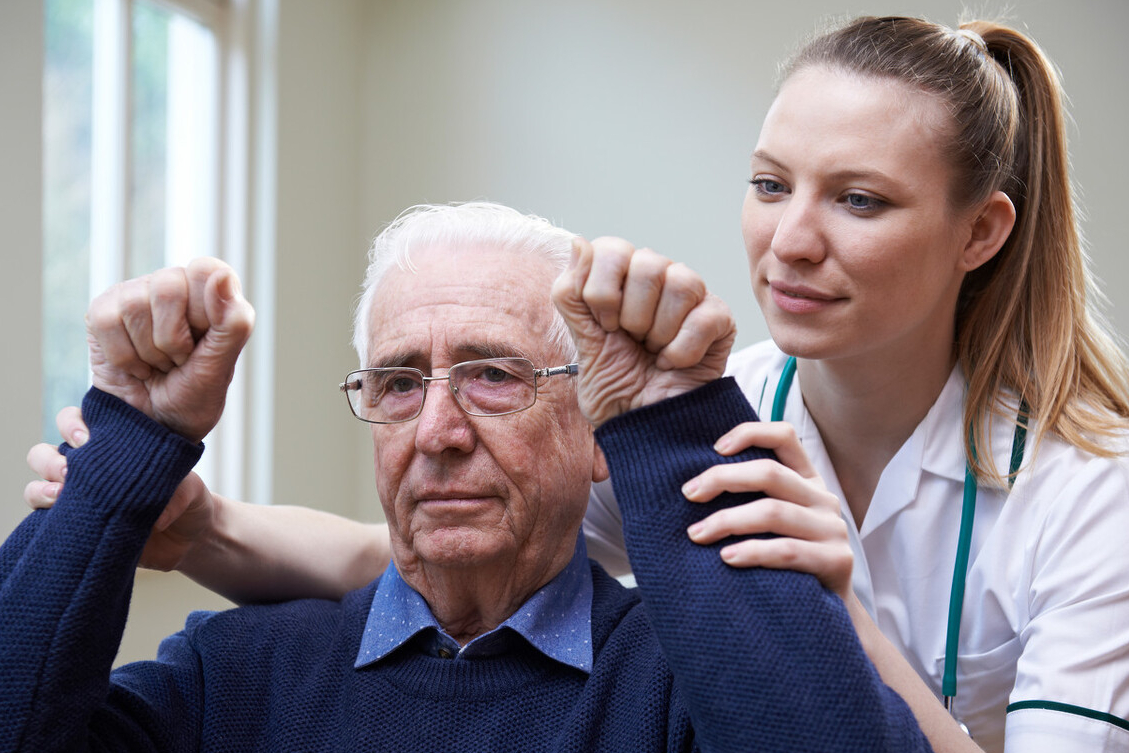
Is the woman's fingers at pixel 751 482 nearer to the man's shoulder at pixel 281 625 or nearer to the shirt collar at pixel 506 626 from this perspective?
the shirt collar at pixel 506 626

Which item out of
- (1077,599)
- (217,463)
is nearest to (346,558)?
(1077,599)

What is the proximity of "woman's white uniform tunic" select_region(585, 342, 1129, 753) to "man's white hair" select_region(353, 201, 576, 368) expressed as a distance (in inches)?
20.8

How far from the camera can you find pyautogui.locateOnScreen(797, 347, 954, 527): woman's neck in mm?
1662

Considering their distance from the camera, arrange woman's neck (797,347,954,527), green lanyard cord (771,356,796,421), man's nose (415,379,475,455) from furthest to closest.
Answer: green lanyard cord (771,356,796,421) < woman's neck (797,347,954,527) < man's nose (415,379,475,455)

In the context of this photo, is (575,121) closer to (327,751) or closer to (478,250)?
(478,250)

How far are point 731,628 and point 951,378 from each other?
93cm

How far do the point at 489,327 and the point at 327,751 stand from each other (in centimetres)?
55

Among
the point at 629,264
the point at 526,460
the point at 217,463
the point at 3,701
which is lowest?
the point at 217,463

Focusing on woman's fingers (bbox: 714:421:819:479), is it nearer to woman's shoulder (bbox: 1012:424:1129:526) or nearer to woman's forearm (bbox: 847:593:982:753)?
woman's forearm (bbox: 847:593:982:753)

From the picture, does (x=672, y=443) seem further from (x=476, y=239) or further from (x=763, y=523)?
(x=476, y=239)

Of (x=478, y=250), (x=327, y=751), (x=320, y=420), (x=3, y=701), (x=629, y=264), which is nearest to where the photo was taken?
(x=629, y=264)

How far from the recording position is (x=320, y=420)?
12.7 ft

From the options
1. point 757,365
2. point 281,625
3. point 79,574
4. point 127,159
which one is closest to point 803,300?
point 757,365

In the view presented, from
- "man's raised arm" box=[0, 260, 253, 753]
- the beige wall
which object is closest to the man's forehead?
"man's raised arm" box=[0, 260, 253, 753]
